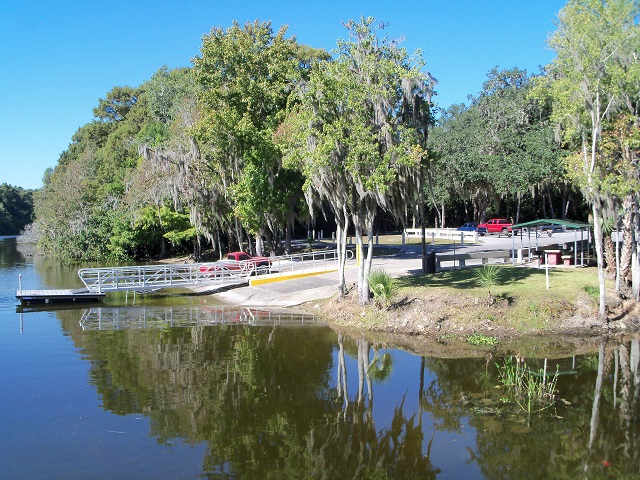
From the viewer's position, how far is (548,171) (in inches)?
1971

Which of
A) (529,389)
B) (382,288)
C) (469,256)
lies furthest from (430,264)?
(529,389)

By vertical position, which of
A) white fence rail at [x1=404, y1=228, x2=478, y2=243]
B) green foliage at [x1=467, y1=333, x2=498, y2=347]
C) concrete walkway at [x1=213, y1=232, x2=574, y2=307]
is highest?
white fence rail at [x1=404, y1=228, x2=478, y2=243]

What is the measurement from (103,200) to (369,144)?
44.0 metres

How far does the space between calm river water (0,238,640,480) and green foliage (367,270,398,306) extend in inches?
107

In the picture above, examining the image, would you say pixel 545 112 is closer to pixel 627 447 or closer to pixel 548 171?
pixel 548 171

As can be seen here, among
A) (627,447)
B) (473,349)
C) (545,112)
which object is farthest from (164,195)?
(545,112)

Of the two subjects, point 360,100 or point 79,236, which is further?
point 79,236

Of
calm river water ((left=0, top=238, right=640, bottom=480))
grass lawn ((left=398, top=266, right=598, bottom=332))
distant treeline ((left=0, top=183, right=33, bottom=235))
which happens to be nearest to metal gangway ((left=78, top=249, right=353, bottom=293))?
calm river water ((left=0, top=238, right=640, bottom=480))

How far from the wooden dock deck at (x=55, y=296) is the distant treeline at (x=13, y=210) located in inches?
4791

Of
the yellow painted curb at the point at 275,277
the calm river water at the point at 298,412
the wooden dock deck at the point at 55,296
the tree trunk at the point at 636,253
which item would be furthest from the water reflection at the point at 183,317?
the tree trunk at the point at 636,253

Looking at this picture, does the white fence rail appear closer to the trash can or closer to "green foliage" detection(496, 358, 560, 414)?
the trash can

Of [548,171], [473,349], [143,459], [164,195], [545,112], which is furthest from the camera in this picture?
[545,112]

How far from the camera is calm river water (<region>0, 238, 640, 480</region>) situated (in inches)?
405

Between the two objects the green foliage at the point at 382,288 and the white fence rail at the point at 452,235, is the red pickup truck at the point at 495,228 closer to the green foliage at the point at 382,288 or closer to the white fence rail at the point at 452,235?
the white fence rail at the point at 452,235
